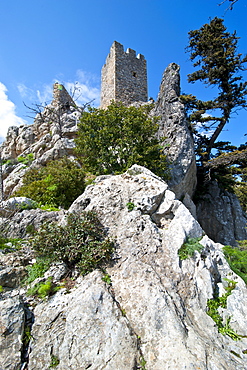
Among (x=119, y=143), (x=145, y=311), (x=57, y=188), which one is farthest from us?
(x=119, y=143)

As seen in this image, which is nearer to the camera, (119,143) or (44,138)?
(119,143)

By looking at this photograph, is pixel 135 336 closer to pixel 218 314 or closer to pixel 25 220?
pixel 218 314

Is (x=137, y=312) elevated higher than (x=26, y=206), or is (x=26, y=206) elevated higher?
(x=26, y=206)

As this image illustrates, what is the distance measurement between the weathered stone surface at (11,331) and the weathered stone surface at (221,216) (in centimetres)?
1215

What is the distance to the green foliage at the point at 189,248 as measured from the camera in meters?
5.32

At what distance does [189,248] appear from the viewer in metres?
5.42

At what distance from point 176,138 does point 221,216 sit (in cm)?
587

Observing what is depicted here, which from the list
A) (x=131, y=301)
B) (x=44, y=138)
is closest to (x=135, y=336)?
(x=131, y=301)

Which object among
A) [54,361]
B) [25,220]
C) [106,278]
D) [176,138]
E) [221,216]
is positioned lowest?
[54,361]

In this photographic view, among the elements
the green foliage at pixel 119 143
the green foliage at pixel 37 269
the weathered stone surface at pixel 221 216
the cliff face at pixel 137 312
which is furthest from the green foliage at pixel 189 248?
the weathered stone surface at pixel 221 216

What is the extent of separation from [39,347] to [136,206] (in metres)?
3.82

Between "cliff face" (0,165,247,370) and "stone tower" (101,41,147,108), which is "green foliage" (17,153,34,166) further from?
"cliff face" (0,165,247,370)

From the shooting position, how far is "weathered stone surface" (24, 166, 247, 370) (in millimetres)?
3512

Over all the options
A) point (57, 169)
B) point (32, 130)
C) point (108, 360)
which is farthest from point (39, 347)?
point (32, 130)
